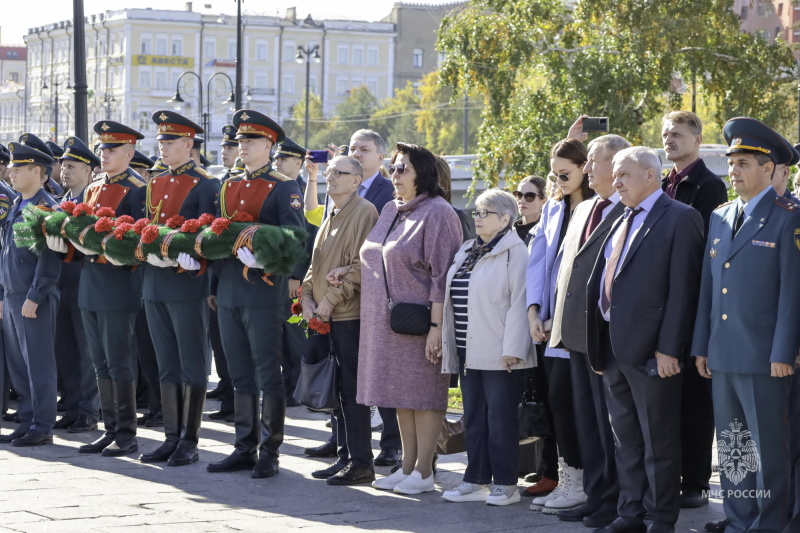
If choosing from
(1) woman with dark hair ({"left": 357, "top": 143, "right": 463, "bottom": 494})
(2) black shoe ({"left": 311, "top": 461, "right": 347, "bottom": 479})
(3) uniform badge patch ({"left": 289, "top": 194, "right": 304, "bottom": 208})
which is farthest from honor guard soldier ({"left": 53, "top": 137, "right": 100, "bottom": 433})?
(1) woman with dark hair ({"left": 357, "top": 143, "right": 463, "bottom": 494})

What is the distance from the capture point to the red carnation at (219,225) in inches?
332

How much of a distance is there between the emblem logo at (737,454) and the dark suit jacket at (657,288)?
1.57ft

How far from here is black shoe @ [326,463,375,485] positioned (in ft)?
27.2

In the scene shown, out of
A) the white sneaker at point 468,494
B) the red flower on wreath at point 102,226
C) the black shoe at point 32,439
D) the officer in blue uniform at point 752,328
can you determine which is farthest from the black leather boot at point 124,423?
the officer in blue uniform at point 752,328

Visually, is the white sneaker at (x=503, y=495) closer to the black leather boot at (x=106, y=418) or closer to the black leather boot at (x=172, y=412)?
the black leather boot at (x=172, y=412)

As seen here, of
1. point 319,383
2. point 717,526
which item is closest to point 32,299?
point 319,383

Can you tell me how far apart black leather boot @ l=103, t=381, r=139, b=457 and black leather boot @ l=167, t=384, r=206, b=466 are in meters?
0.51

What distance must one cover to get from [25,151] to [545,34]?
17.2 m

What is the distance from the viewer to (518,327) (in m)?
7.63

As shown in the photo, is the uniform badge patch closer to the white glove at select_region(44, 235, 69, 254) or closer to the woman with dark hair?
the woman with dark hair

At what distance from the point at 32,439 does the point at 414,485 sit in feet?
10.8

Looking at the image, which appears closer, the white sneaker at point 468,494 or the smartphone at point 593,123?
the white sneaker at point 468,494

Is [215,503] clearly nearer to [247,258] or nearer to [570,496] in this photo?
[247,258]

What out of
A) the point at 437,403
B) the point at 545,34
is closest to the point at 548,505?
the point at 437,403
